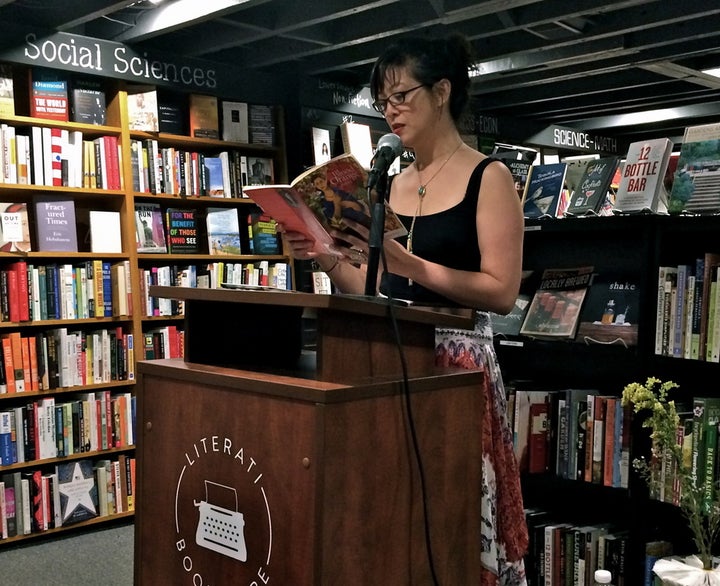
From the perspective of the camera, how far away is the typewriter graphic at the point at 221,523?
105 cm

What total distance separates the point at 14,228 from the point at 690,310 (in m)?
3.07

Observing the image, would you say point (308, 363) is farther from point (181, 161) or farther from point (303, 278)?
point (303, 278)

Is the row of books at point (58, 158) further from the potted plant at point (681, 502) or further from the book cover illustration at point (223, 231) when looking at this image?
the potted plant at point (681, 502)

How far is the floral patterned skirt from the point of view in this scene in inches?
54.6

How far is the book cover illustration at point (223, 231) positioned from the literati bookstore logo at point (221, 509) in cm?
367

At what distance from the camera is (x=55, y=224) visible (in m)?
4.09

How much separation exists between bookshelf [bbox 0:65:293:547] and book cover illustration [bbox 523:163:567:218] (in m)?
2.12

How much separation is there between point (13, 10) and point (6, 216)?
101 centimetres

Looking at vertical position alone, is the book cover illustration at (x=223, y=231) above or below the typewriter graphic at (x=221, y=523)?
above

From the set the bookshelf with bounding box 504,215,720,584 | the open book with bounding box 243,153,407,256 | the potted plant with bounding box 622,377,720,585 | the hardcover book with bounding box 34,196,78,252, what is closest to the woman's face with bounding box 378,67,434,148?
the open book with bounding box 243,153,407,256

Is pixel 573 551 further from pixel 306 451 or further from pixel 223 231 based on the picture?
pixel 223 231

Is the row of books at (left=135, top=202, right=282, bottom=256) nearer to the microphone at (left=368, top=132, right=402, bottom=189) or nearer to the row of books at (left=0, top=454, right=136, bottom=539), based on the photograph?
the row of books at (left=0, top=454, right=136, bottom=539)

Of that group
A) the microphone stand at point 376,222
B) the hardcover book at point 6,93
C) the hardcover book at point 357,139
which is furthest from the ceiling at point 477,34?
the microphone stand at point 376,222

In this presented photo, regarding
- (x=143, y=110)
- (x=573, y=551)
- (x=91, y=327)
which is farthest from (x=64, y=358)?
(x=573, y=551)
